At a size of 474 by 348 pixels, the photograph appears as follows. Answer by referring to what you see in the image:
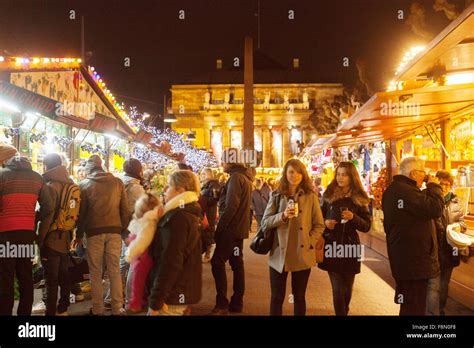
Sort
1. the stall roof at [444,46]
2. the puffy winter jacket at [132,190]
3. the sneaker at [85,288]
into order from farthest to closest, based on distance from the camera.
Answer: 1. the sneaker at [85,288]
2. the puffy winter jacket at [132,190]
3. the stall roof at [444,46]

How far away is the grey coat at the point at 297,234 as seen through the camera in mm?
4406

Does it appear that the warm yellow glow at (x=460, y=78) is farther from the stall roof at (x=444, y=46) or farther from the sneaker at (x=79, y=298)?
the sneaker at (x=79, y=298)

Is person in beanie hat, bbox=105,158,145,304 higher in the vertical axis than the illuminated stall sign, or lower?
lower

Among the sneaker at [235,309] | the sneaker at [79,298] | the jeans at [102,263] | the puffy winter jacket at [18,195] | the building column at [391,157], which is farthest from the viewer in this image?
the building column at [391,157]

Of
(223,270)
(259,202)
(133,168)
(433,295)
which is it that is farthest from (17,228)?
(259,202)

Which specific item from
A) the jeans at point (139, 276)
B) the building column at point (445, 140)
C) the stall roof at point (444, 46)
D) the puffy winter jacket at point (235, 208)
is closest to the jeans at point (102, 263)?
the puffy winter jacket at point (235, 208)

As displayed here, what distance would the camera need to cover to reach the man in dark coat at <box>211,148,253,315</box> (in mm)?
5871

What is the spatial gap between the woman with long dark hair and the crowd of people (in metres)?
0.01

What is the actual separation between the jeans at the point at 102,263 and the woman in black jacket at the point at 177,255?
1.89m

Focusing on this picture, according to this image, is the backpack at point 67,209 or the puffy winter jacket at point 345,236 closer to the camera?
the puffy winter jacket at point 345,236

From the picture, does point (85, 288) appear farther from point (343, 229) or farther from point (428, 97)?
point (428, 97)

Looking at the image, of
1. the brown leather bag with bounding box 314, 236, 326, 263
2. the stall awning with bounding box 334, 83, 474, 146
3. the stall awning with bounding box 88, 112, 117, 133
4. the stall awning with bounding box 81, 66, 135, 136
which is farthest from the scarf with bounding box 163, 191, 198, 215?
the stall awning with bounding box 81, 66, 135, 136

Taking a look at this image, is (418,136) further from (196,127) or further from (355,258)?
(196,127)

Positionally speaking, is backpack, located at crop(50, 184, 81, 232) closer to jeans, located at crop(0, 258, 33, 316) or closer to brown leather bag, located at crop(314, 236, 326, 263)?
jeans, located at crop(0, 258, 33, 316)
